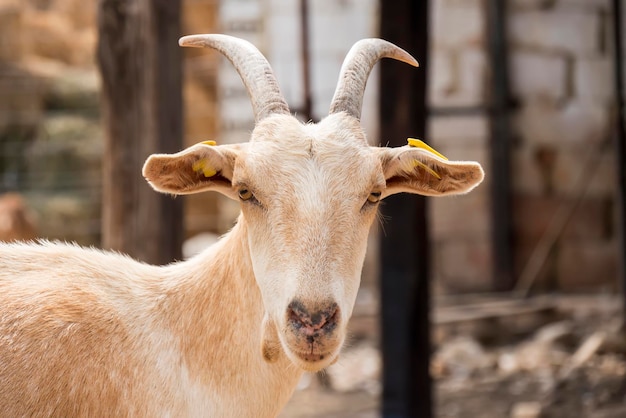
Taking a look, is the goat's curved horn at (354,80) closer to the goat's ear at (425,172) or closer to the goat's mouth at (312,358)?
the goat's ear at (425,172)

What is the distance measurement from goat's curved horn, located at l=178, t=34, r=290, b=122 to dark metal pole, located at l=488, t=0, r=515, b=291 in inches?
362

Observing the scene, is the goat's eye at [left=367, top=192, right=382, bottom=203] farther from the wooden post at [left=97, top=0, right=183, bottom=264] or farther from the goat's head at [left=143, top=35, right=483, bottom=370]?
the wooden post at [left=97, top=0, right=183, bottom=264]

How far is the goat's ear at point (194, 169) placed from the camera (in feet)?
12.2

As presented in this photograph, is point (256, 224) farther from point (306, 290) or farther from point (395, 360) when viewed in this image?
point (395, 360)

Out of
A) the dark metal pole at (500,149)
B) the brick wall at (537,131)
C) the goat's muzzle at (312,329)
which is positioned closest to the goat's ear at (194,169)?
the goat's muzzle at (312,329)

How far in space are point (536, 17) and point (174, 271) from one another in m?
9.98

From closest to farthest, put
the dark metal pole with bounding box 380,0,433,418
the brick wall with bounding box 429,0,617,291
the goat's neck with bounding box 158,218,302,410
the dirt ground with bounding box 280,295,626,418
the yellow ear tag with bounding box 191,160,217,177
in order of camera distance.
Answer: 1. the yellow ear tag with bounding box 191,160,217,177
2. the goat's neck with bounding box 158,218,302,410
3. the dark metal pole with bounding box 380,0,433,418
4. the dirt ground with bounding box 280,295,626,418
5. the brick wall with bounding box 429,0,617,291

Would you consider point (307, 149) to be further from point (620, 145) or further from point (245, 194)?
point (620, 145)

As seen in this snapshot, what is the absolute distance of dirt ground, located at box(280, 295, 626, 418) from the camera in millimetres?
8547

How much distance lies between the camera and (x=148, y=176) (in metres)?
3.73

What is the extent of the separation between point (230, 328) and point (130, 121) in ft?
8.40

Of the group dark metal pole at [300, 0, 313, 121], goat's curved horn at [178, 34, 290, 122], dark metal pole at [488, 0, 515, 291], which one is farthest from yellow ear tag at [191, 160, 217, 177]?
dark metal pole at [488, 0, 515, 291]

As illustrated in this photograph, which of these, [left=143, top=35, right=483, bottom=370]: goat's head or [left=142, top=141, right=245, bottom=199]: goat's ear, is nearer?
[left=143, top=35, right=483, bottom=370]: goat's head

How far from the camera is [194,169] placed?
12.5 ft
